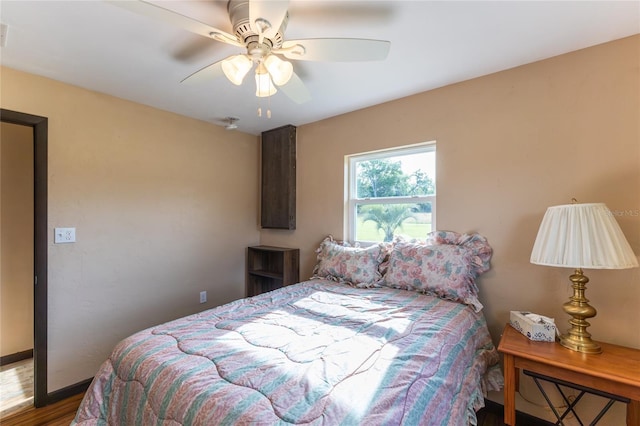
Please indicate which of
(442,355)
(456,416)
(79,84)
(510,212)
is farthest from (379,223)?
(79,84)

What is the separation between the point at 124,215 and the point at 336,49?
2.22 meters

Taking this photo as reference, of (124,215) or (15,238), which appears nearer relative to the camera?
(124,215)

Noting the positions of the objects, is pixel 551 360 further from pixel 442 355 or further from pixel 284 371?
pixel 284 371

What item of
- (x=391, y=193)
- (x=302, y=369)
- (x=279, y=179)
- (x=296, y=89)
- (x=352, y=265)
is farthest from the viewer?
(x=279, y=179)

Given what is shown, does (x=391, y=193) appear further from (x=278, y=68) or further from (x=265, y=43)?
(x=265, y=43)

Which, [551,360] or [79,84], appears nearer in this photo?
[551,360]

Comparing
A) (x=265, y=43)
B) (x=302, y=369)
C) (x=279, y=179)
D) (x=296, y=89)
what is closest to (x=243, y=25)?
(x=265, y=43)

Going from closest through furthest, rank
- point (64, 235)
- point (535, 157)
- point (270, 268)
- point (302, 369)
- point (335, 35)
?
point (302, 369) < point (335, 35) < point (535, 157) < point (64, 235) < point (270, 268)

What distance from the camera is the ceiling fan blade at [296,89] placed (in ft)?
5.26

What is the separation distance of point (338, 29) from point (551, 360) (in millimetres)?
1957

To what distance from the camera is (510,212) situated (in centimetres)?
191

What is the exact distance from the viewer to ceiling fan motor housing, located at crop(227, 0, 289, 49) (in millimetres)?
1246

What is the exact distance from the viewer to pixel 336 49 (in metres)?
1.30

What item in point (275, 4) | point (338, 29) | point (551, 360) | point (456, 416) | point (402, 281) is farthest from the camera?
point (402, 281)
